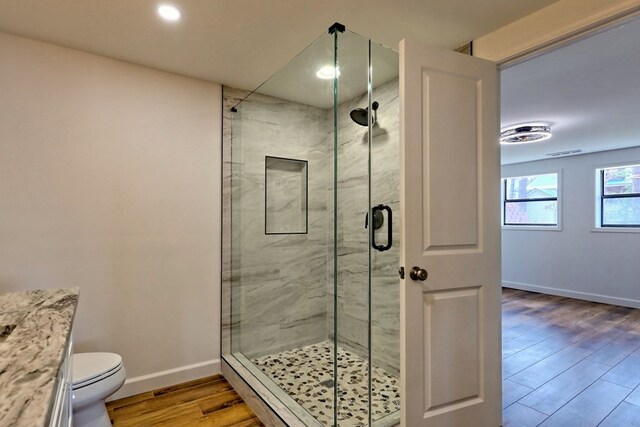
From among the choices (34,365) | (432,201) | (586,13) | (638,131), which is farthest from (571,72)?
(34,365)

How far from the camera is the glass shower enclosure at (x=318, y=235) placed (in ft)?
6.82

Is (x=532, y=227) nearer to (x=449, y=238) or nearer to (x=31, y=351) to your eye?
(x=449, y=238)

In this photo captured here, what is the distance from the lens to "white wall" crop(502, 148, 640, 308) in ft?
16.0

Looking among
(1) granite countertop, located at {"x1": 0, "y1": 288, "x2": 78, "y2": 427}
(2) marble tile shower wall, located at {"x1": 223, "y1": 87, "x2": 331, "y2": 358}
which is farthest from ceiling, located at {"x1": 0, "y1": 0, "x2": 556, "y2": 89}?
(1) granite countertop, located at {"x1": 0, "y1": 288, "x2": 78, "y2": 427}

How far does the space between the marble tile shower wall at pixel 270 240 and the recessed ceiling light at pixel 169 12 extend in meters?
0.97

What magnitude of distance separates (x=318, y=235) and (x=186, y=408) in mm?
1614

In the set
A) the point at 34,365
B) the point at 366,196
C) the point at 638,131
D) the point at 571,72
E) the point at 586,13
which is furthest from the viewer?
the point at 638,131

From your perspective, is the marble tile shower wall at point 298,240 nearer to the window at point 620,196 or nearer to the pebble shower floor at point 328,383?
the pebble shower floor at point 328,383

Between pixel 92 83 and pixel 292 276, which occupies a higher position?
pixel 92 83

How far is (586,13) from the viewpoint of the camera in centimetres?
155

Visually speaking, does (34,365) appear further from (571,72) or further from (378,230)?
(571,72)

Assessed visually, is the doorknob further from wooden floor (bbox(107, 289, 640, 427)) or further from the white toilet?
the white toilet

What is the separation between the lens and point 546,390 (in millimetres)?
2455

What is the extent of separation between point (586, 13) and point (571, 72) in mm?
1065
